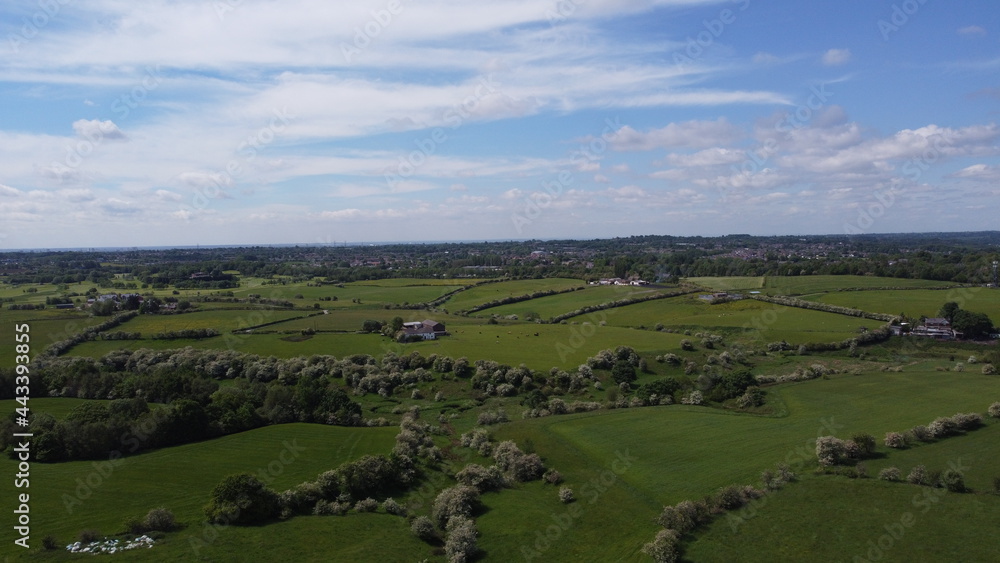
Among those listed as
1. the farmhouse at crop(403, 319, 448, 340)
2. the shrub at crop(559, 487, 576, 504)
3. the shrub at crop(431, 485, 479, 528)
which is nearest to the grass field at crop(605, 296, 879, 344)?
the farmhouse at crop(403, 319, 448, 340)

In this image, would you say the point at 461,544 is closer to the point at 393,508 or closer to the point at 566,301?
the point at 393,508

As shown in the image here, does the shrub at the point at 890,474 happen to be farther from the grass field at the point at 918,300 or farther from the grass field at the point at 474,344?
the grass field at the point at 918,300

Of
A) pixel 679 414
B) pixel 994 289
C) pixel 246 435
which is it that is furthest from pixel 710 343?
pixel 994 289

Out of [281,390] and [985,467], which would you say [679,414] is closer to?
[985,467]

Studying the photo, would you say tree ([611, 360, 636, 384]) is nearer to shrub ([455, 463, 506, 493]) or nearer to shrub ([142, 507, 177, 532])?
shrub ([455, 463, 506, 493])

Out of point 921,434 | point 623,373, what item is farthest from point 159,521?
point 921,434
